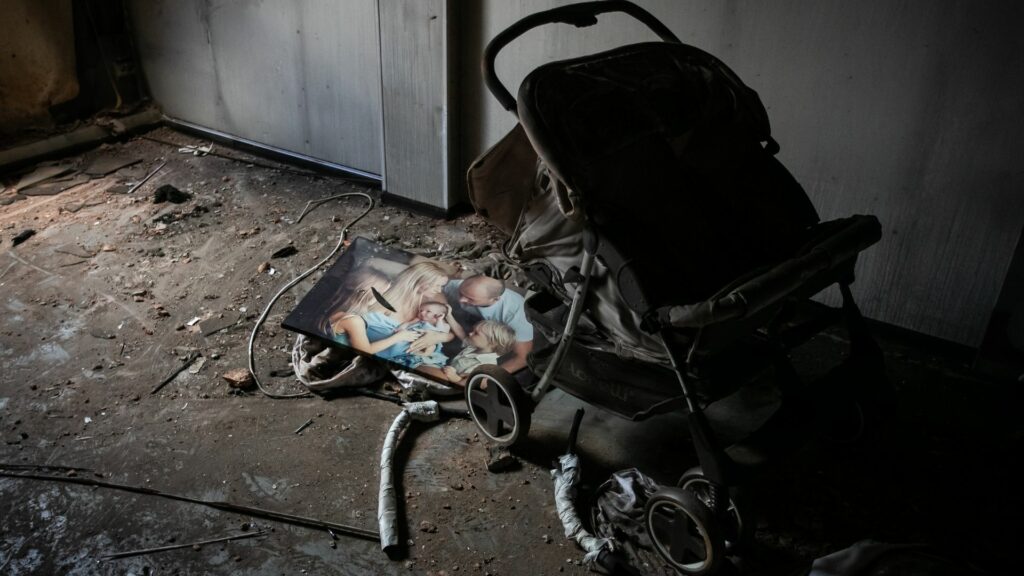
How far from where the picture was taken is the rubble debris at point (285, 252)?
165 inches

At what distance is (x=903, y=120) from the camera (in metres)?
3.21

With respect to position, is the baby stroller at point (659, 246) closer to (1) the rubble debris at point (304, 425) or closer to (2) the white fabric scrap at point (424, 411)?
(2) the white fabric scrap at point (424, 411)

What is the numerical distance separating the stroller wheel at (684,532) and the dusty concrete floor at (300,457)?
28 centimetres

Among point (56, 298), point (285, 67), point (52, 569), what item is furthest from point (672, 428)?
point (285, 67)

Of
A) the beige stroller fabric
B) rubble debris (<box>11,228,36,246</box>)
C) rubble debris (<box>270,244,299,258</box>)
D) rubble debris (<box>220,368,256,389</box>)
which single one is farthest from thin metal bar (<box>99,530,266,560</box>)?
rubble debris (<box>11,228,36,246</box>)

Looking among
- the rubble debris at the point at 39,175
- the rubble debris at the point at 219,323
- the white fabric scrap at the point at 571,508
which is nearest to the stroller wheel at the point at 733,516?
the white fabric scrap at the point at 571,508

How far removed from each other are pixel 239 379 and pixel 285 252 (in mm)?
1118

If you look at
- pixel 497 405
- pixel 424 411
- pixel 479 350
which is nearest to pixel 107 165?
pixel 479 350

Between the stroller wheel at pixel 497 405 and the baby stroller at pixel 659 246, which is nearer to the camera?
the baby stroller at pixel 659 246

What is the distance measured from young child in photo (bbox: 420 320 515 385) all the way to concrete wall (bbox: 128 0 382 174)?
1795 millimetres

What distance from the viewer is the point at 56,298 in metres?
3.81

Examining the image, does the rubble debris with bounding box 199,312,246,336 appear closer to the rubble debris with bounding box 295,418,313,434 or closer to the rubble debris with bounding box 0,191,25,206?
the rubble debris with bounding box 295,418,313,434

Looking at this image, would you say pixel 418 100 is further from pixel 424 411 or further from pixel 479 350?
pixel 424 411

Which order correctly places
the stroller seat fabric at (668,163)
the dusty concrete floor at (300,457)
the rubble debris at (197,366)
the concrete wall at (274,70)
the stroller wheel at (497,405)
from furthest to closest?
the concrete wall at (274,70), the rubble debris at (197,366), the stroller wheel at (497,405), the dusty concrete floor at (300,457), the stroller seat fabric at (668,163)
